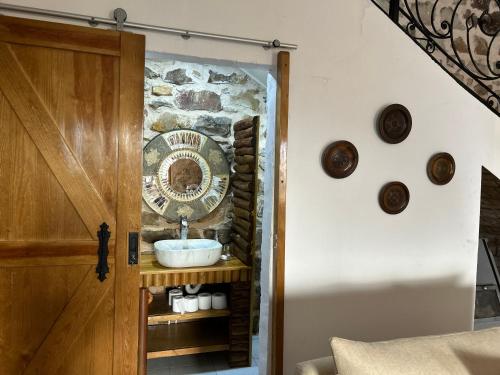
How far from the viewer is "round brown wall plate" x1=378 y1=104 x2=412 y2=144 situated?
6.90 feet

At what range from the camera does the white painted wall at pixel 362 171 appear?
1963 mm

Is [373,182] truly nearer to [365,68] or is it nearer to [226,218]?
[365,68]

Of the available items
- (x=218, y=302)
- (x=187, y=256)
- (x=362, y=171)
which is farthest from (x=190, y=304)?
(x=362, y=171)

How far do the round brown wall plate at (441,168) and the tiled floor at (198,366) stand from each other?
5.83 ft

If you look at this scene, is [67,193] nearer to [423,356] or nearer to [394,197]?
[423,356]

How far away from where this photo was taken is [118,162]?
1.67 m

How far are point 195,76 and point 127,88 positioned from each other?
1.38 metres

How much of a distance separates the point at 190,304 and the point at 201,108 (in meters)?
1.50

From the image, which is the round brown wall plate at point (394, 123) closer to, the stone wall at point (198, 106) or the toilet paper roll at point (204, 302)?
the stone wall at point (198, 106)

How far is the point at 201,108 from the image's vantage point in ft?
9.79

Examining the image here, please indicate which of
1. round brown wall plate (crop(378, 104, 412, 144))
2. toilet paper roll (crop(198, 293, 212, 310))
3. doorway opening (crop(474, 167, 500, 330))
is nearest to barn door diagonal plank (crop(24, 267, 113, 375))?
toilet paper roll (crop(198, 293, 212, 310))

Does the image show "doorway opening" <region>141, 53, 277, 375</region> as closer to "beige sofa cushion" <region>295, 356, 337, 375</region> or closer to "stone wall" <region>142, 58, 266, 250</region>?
"stone wall" <region>142, 58, 266, 250</region>

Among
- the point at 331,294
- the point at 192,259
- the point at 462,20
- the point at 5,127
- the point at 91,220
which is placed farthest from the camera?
the point at 462,20

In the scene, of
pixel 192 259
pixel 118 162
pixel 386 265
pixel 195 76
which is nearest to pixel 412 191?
pixel 386 265
